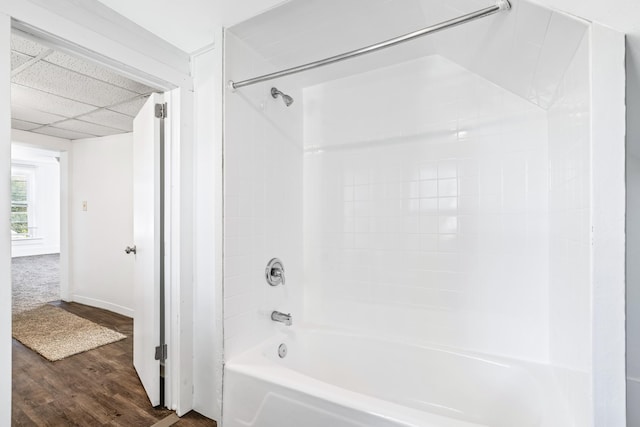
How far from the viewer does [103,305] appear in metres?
3.83

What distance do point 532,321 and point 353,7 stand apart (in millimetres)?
1700

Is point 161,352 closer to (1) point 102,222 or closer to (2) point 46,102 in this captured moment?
(2) point 46,102

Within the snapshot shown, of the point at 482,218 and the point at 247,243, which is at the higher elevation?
the point at 482,218

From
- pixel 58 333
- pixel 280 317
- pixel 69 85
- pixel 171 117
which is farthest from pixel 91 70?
pixel 58 333

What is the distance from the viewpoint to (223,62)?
152 cm

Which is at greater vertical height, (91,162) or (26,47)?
(26,47)

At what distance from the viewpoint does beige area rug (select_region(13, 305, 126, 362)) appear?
275 cm

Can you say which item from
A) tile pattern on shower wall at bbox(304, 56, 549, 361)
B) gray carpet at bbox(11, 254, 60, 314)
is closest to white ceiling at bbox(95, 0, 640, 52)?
tile pattern on shower wall at bbox(304, 56, 549, 361)

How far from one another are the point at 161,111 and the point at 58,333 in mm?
2734

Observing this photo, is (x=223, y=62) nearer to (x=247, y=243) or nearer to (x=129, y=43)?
(x=129, y=43)

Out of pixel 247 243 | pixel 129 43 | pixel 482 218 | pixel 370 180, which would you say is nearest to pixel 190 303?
pixel 247 243

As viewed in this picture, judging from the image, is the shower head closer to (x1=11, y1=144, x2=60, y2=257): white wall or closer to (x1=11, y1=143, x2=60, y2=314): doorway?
(x1=11, y1=143, x2=60, y2=314): doorway

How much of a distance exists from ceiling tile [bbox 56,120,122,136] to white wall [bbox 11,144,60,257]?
179 inches

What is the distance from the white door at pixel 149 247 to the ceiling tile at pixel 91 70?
15.2 inches
